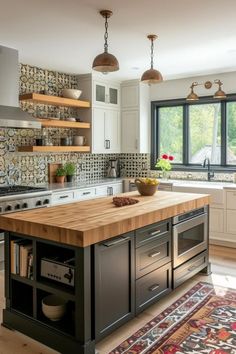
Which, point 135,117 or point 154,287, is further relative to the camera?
point 135,117

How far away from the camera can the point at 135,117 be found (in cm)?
630

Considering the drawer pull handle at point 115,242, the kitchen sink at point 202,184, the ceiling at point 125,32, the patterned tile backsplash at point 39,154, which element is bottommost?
the drawer pull handle at point 115,242

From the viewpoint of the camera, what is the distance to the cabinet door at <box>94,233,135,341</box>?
2.45 metres

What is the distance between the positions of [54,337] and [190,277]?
1771mm

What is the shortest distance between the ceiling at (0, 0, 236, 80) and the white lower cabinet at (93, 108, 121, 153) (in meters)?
0.94

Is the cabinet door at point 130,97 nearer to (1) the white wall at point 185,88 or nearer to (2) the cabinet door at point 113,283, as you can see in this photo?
(1) the white wall at point 185,88

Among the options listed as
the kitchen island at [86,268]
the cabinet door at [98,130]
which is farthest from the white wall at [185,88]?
the kitchen island at [86,268]

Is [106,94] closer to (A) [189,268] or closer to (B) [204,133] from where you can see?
(B) [204,133]

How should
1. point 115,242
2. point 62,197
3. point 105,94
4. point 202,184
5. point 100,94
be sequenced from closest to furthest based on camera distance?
point 115,242
point 62,197
point 202,184
point 100,94
point 105,94

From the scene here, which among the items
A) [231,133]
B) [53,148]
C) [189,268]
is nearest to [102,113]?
[53,148]

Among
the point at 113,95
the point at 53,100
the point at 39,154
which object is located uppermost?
the point at 113,95

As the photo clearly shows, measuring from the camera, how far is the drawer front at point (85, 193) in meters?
5.18

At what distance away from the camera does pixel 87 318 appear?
2354 mm

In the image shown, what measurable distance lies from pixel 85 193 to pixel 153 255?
7.92ft
